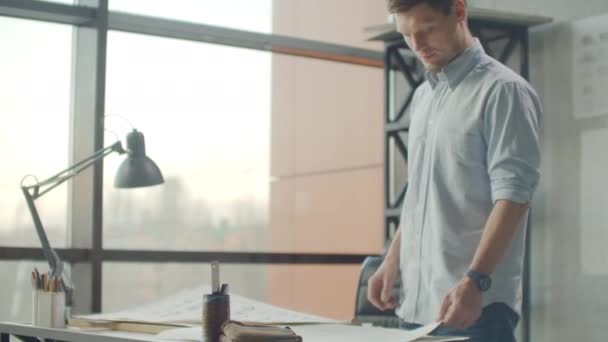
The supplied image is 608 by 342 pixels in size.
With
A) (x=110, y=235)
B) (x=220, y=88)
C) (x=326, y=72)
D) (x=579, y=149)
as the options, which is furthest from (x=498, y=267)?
(x=326, y=72)

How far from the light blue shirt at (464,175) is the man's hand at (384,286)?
0.02m

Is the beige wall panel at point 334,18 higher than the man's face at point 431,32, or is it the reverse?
the beige wall panel at point 334,18

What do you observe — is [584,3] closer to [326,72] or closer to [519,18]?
[519,18]

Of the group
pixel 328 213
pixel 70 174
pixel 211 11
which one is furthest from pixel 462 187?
pixel 328 213

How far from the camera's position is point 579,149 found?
169 inches

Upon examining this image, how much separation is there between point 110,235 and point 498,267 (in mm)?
2948

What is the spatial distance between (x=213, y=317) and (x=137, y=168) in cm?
130

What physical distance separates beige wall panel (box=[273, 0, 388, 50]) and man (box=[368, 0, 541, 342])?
3.27 metres

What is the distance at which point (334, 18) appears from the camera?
5.52 metres

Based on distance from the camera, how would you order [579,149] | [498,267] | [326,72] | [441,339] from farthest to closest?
[326,72], [579,149], [498,267], [441,339]

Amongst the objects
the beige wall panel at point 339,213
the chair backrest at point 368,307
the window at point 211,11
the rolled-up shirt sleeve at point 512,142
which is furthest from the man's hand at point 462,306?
the beige wall panel at point 339,213

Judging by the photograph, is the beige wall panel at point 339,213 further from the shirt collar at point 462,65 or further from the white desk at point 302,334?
the shirt collar at point 462,65

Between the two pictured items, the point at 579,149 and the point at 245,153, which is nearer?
the point at 579,149

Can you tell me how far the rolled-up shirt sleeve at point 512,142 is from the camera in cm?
183
